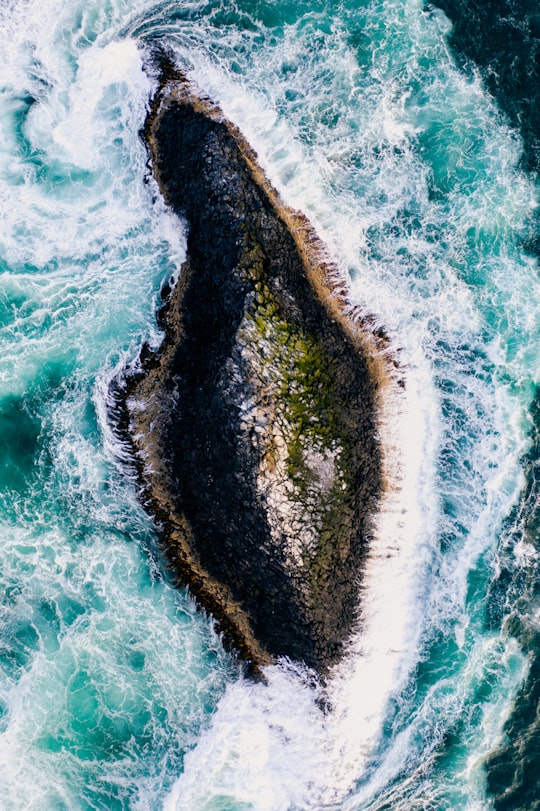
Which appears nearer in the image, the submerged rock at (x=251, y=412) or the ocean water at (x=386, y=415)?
the submerged rock at (x=251, y=412)

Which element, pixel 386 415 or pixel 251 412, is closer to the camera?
pixel 251 412

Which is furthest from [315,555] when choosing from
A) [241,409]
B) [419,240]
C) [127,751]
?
[419,240]

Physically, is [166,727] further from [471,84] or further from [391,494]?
[471,84]

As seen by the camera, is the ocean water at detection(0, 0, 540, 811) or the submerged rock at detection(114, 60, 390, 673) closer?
the submerged rock at detection(114, 60, 390, 673)
